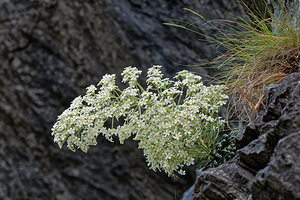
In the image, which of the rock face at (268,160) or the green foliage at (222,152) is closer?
the rock face at (268,160)

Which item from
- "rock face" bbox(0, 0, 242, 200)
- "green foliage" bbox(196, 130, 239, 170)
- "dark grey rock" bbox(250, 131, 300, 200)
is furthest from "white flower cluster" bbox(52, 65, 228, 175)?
"rock face" bbox(0, 0, 242, 200)

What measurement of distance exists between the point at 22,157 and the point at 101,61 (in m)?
0.94

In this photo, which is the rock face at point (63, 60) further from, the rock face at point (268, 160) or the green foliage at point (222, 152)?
the rock face at point (268, 160)

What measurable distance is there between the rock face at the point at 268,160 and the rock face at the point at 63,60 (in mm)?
1167

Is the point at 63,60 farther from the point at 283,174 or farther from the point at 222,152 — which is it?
the point at 283,174

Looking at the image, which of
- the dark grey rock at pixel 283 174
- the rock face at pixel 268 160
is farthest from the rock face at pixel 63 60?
the dark grey rock at pixel 283 174

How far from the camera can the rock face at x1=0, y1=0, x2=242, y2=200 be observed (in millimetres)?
2256

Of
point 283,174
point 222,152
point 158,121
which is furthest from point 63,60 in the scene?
point 283,174

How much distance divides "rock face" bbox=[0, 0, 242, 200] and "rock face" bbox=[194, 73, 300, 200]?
117 cm

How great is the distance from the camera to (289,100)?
0.95m

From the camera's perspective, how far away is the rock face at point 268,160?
80cm

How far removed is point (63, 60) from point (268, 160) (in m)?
1.78

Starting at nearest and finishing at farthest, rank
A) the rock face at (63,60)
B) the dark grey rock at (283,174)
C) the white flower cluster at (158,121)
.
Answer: the dark grey rock at (283,174) → the white flower cluster at (158,121) → the rock face at (63,60)

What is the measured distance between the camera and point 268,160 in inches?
37.2
